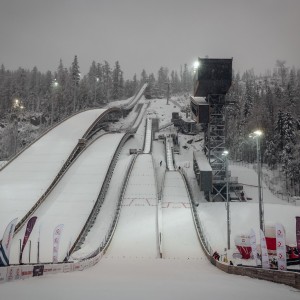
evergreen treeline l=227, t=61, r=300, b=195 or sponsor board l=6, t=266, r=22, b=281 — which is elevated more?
evergreen treeline l=227, t=61, r=300, b=195

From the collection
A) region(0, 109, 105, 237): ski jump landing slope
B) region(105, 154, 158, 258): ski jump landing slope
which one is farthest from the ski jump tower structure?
region(0, 109, 105, 237): ski jump landing slope

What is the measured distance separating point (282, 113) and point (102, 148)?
40.6 metres

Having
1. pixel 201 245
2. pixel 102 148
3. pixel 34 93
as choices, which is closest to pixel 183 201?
pixel 201 245

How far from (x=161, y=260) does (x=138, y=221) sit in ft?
28.2

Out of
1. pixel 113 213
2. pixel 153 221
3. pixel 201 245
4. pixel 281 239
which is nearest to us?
pixel 281 239

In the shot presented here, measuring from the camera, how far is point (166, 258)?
83.4 ft

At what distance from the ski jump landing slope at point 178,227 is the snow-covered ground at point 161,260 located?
0.08 metres

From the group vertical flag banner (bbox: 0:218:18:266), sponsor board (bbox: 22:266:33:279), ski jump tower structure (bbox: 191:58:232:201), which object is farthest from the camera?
ski jump tower structure (bbox: 191:58:232:201)

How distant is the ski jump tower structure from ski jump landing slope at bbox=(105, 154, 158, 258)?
23.4 ft

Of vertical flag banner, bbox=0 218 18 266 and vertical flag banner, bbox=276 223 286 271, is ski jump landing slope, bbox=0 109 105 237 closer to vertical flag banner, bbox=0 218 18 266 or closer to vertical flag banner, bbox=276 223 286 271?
vertical flag banner, bbox=0 218 18 266

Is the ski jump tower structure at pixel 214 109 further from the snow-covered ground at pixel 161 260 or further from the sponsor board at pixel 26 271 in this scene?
the sponsor board at pixel 26 271

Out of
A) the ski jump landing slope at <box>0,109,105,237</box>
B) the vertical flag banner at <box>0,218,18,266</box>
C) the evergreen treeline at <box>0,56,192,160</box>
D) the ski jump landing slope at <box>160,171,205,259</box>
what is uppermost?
the evergreen treeline at <box>0,56,192,160</box>

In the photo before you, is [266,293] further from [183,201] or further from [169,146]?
[169,146]

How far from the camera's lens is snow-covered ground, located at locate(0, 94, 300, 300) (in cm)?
999
